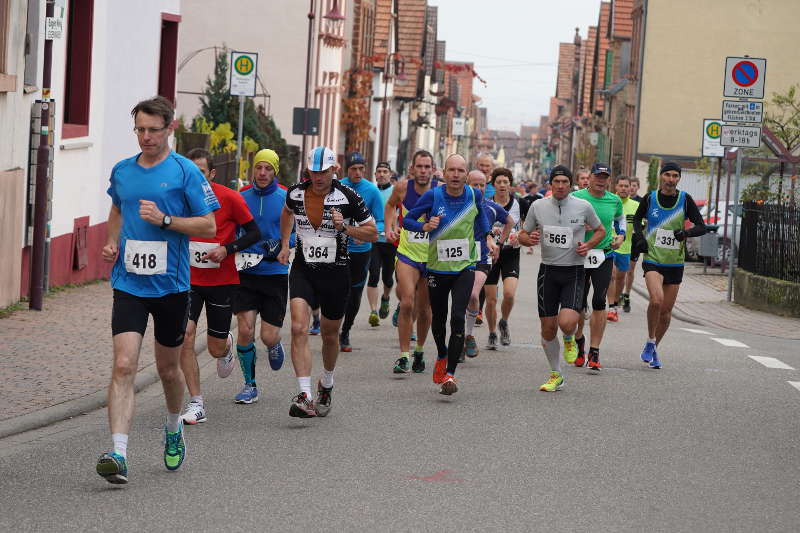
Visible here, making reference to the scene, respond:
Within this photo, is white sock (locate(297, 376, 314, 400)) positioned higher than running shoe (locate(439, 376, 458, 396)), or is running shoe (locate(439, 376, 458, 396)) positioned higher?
white sock (locate(297, 376, 314, 400))

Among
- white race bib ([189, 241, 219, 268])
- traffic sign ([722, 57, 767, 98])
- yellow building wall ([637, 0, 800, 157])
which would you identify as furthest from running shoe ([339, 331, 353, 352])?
yellow building wall ([637, 0, 800, 157])

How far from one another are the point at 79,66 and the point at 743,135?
995cm

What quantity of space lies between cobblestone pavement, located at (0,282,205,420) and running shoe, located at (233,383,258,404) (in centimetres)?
98

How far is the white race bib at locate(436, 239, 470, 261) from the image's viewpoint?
35.8 ft

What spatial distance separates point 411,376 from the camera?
39.2 feet

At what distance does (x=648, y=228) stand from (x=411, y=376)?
3.12 m

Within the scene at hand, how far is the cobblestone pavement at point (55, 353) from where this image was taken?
9625mm

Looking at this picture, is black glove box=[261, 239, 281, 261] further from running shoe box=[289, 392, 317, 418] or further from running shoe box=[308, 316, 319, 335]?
running shoe box=[308, 316, 319, 335]

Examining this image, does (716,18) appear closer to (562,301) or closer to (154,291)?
(562,301)

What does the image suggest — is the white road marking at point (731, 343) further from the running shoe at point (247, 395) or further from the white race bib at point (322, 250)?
the white race bib at point (322, 250)

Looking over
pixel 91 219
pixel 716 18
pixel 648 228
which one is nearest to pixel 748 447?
pixel 648 228

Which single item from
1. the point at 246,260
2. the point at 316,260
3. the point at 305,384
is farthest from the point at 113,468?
the point at 246,260

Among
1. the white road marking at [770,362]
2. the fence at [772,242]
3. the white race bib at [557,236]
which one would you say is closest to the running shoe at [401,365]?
the white race bib at [557,236]

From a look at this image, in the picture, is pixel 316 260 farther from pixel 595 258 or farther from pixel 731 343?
pixel 731 343
